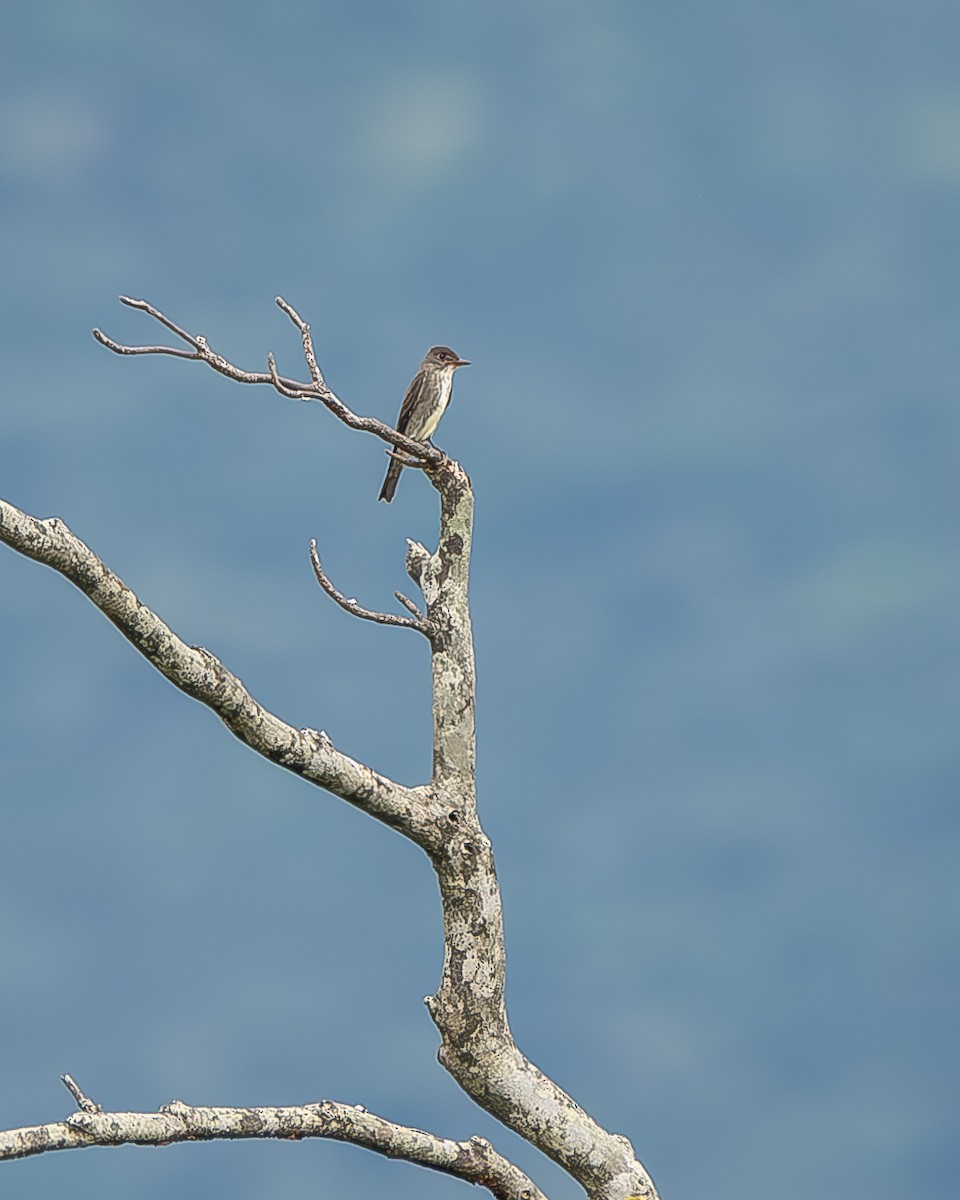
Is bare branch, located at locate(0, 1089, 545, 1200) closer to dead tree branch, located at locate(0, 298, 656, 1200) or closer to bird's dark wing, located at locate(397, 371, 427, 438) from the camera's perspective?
dead tree branch, located at locate(0, 298, 656, 1200)

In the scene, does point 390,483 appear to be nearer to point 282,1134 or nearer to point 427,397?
point 427,397

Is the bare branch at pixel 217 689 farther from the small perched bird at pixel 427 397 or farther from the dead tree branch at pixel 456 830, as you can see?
the small perched bird at pixel 427 397

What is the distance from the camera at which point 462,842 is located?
700cm

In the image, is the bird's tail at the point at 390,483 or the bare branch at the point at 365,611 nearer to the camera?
the bare branch at the point at 365,611

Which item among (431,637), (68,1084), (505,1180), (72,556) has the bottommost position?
(68,1084)

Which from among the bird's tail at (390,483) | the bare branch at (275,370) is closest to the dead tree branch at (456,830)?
the bare branch at (275,370)

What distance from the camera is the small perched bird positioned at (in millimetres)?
10602

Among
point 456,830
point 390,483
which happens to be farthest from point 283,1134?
point 390,483

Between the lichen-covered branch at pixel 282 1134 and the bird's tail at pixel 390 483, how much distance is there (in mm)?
4701

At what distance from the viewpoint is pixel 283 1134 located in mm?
6539

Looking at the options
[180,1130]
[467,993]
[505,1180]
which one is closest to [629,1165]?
[505,1180]

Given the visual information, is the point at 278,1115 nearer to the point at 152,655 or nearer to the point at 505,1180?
the point at 505,1180

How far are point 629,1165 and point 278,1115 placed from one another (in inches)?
60.8

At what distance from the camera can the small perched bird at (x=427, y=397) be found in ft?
34.8
